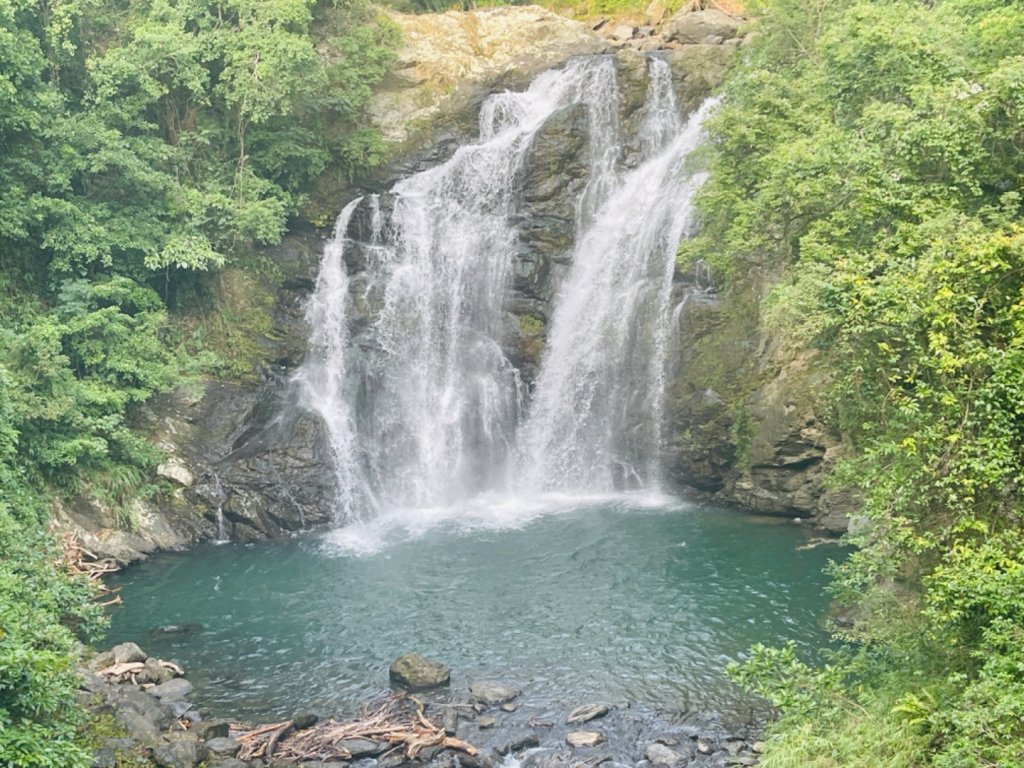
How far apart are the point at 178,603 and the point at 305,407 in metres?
7.69

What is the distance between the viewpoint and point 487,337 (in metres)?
26.9

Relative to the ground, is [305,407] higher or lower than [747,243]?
lower

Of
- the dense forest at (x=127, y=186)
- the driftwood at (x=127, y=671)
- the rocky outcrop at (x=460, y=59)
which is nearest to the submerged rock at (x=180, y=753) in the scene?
the driftwood at (x=127, y=671)

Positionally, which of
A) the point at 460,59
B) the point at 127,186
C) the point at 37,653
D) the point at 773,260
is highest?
the point at 460,59

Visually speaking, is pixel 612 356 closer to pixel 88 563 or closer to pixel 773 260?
pixel 773 260

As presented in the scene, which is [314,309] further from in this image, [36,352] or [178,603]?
[178,603]

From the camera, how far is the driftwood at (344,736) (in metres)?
12.9

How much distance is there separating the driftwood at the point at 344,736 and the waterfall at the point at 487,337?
11.0 meters

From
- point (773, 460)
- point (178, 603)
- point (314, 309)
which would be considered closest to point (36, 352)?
point (178, 603)

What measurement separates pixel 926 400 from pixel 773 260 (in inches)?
441

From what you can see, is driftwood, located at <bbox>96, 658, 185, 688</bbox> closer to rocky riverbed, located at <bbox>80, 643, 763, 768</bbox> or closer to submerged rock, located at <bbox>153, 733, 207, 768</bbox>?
rocky riverbed, located at <bbox>80, 643, 763, 768</bbox>

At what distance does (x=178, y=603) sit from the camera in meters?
19.3

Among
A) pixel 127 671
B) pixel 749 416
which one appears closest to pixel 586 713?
pixel 127 671

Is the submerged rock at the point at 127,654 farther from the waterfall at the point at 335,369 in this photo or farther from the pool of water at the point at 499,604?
the waterfall at the point at 335,369
